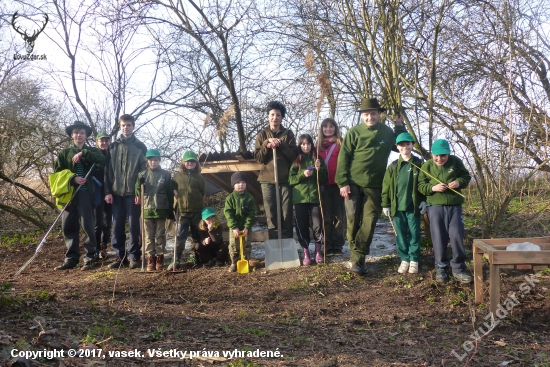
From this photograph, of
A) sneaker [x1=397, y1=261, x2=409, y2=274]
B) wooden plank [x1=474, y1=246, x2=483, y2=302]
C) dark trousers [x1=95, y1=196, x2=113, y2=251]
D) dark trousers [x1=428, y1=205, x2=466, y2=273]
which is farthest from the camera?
dark trousers [x1=95, y1=196, x2=113, y2=251]

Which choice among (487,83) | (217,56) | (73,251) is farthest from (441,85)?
(73,251)

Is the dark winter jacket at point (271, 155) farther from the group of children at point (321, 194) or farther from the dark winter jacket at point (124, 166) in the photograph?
the dark winter jacket at point (124, 166)

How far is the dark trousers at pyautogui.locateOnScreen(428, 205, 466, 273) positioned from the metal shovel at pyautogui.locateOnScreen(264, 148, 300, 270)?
1794 mm

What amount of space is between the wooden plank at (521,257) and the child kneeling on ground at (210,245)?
11.7 feet

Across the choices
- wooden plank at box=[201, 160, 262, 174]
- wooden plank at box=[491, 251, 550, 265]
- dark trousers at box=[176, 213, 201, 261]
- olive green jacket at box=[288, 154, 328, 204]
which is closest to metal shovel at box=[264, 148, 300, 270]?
olive green jacket at box=[288, 154, 328, 204]

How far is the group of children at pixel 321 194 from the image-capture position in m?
5.50

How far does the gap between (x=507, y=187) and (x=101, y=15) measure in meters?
7.28

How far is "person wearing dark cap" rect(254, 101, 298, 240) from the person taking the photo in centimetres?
649

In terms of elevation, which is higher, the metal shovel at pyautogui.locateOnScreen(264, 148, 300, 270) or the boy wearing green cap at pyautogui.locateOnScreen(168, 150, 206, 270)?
the boy wearing green cap at pyautogui.locateOnScreen(168, 150, 206, 270)

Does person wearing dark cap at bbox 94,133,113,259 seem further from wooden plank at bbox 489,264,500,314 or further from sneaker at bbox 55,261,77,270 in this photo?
wooden plank at bbox 489,264,500,314

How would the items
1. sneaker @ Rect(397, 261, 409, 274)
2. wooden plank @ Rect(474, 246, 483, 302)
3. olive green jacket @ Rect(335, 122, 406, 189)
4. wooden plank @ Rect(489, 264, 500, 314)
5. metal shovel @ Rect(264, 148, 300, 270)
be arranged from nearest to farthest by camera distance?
wooden plank @ Rect(489, 264, 500, 314) < wooden plank @ Rect(474, 246, 483, 302) < sneaker @ Rect(397, 261, 409, 274) < olive green jacket @ Rect(335, 122, 406, 189) < metal shovel @ Rect(264, 148, 300, 270)

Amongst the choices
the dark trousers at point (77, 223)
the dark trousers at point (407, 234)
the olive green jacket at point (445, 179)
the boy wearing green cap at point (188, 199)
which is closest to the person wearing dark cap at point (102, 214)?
the dark trousers at point (77, 223)

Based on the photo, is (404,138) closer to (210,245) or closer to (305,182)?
(305,182)

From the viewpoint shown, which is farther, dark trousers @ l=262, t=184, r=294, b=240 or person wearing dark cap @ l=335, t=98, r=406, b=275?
dark trousers @ l=262, t=184, r=294, b=240
